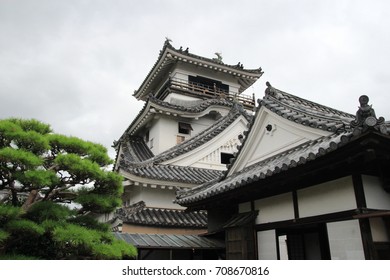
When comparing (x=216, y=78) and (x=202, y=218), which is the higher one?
(x=216, y=78)

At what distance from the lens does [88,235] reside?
5332 mm

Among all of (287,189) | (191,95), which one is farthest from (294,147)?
(191,95)

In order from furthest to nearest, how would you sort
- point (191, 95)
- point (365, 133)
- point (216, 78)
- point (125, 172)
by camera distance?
point (216, 78) → point (191, 95) → point (125, 172) → point (365, 133)

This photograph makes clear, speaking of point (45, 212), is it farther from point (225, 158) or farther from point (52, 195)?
point (225, 158)

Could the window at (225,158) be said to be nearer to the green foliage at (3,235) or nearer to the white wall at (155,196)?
the white wall at (155,196)

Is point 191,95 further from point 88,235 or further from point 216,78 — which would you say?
point 88,235

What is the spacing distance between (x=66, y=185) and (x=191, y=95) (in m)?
15.3

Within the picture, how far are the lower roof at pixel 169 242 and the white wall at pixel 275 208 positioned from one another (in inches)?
81.2

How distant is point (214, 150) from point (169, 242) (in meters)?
7.85

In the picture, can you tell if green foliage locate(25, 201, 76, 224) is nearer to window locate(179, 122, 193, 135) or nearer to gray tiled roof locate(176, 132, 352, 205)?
gray tiled roof locate(176, 132, 352, 205)

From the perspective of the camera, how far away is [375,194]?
19.0 ft

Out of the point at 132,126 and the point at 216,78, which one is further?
the point at 216,78
